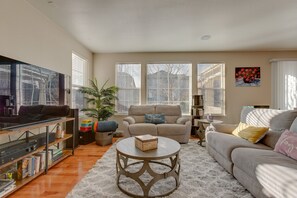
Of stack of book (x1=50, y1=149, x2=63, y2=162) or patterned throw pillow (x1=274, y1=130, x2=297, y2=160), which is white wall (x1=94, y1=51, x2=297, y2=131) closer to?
stack of book (x1=50, y1=149, x2=63, y2=162)

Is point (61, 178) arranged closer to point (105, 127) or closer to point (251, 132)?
point (105, 127)

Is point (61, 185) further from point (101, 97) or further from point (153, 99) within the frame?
point (153, 99)

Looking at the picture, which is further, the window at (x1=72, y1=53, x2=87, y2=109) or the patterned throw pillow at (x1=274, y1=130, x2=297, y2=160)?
the window at (x1=72, y1=53, x2=87, y2=109)

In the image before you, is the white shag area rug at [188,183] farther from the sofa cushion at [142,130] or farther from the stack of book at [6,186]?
the sofa cushion at [142,130]

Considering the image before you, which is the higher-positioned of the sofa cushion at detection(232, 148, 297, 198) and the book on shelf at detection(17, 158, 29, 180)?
the sofa cushion at detection(232, 148, 297, 198)

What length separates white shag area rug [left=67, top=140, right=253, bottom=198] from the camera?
5.94 ft

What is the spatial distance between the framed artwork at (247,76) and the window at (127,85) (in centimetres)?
295

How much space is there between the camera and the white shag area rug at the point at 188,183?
71.3 inches

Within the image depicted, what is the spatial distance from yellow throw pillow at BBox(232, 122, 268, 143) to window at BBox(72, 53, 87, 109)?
3562mm

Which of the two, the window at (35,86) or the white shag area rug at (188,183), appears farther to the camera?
the window at (35,86)

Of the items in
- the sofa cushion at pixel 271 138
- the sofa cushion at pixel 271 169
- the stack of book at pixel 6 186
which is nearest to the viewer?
the sofa cushion at pixel 271 169

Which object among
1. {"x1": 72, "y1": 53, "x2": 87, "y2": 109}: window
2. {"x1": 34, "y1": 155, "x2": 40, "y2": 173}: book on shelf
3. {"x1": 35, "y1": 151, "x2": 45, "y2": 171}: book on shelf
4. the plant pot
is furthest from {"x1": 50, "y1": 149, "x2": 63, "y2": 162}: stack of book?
{"x1": 72, "y1": 53, "x2": 87, "y2": 109}: window

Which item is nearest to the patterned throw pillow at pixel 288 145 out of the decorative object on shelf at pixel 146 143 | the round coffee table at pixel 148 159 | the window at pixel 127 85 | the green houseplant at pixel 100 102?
the round coffee table at pixel 148 159

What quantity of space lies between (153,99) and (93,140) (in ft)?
6.78
